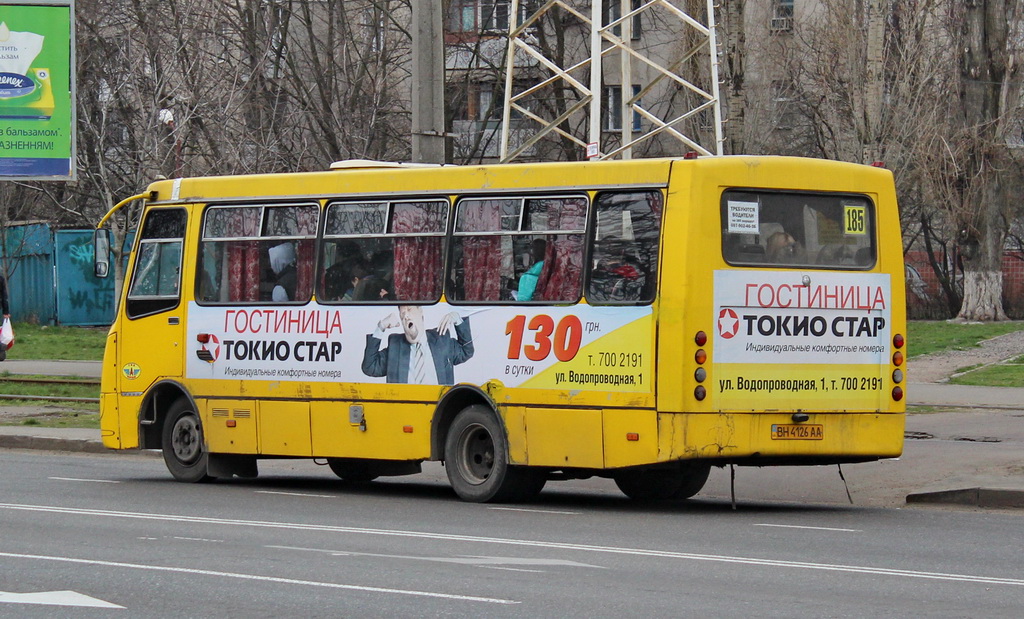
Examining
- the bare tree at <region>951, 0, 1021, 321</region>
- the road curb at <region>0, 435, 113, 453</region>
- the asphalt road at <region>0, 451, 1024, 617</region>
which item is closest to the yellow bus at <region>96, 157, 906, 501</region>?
the asphalt road at <region>0, 451, 1024, 617</region>

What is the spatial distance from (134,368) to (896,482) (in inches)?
288

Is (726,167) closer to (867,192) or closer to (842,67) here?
(867,192)

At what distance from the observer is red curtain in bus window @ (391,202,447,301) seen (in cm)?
1456

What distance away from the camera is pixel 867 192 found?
13.8m

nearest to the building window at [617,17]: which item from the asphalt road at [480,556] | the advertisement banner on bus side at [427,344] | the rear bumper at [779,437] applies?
the advertisement banner on bus side at [427,344]

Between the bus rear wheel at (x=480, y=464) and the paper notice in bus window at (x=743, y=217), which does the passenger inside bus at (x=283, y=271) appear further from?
the paper notice in bus window at (x=743, y=217)

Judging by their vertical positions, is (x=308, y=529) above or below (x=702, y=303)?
below

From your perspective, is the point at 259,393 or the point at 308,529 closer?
the point at 308,529

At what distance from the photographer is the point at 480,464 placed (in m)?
14.3

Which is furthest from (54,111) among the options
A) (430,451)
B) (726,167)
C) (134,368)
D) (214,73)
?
(726,167)

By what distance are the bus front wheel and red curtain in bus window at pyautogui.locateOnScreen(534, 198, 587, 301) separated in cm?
434

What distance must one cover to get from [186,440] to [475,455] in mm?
3623

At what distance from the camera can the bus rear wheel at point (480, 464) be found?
14.0m

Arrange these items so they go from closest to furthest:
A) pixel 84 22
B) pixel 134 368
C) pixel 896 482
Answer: pixel 896 482, pixel 134 368, pixel 84 22
